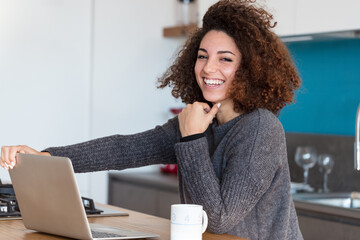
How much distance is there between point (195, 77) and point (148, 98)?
2.03 m

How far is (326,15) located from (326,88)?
2.01 feet

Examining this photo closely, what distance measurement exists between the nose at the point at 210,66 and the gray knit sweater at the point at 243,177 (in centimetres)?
16

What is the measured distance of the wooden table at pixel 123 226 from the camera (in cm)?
155

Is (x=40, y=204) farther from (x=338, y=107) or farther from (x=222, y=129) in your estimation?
(x=338, y=107)

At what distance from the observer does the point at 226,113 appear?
191cm

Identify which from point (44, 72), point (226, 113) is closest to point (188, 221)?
point (226, 113)

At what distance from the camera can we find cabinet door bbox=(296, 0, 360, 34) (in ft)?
8.89

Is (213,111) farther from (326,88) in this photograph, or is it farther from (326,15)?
(326,88)

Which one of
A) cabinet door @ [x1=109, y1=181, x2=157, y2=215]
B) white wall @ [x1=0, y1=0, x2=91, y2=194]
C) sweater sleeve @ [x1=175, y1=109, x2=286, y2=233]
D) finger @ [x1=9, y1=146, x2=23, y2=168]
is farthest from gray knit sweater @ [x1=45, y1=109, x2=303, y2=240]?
white wall @ [x1=0, y1=0, x2=91, y2=194]

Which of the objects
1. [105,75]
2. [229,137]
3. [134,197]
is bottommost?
[134,197]

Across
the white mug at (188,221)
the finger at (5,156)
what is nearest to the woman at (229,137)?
the finger at (5,156)

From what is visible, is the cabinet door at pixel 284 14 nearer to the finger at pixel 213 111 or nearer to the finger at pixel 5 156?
the finger at pixel 213 111

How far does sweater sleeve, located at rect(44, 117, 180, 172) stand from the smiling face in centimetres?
23

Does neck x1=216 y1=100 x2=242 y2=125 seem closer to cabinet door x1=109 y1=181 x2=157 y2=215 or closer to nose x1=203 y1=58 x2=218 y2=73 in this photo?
nose x1=203 y1=58 x2=218 y2=73
